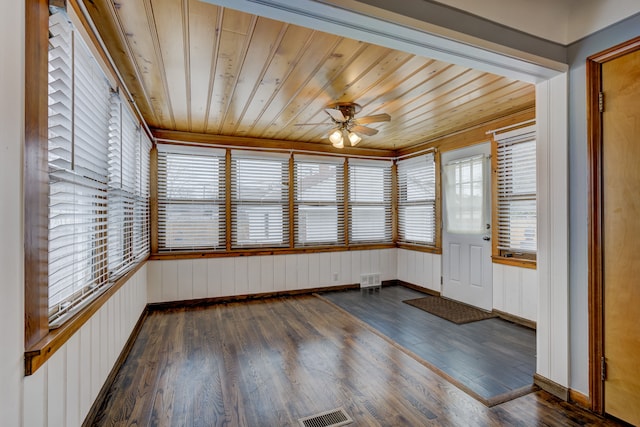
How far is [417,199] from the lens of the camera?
17.6ft

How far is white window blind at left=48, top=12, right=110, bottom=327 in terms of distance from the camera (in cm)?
150

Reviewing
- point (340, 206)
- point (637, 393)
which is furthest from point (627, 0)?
point (340, 206)

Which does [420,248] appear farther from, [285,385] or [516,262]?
[285,385]

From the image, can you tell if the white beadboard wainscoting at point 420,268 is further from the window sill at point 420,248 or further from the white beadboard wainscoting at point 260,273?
the white beadboard wainscoting at point 260,273

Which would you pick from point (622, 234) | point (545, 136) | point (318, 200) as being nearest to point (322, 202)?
point (318, 200)

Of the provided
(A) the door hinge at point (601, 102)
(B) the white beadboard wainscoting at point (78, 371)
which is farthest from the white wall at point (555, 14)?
(B) the white beadboard wainscoting at point (78, 371)

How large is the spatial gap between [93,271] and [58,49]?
134cm

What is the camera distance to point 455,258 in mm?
4641

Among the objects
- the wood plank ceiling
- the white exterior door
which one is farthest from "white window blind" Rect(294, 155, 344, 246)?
the white exterior door

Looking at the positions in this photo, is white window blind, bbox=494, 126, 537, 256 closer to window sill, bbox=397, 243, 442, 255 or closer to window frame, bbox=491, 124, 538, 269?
window frame, bbox=491, 124, 538, 269

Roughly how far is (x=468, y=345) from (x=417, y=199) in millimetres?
2747

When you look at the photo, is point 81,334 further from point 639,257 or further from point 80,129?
point 639,257

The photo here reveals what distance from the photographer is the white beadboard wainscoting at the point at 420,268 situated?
497cm

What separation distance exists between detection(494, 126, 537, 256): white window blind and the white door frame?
1397 millimetres
